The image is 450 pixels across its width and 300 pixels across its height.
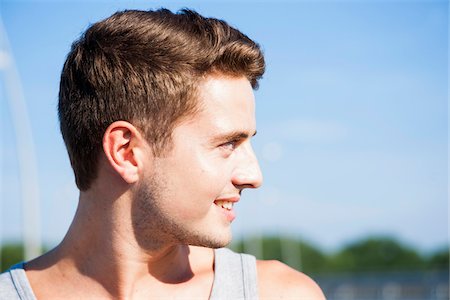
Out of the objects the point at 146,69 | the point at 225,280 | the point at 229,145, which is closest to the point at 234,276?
the point at 225,280

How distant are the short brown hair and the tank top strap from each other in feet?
2.07

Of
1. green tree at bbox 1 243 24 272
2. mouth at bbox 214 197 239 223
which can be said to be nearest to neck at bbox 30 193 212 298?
mouth at bbox 214 197 239 223

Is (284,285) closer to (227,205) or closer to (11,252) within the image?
(227,205)

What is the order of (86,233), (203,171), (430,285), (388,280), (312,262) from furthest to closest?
(312,262) < (388,280) < (430,285) < (86,233) < (203,171)

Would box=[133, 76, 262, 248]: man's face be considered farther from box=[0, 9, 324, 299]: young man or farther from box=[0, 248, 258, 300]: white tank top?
box=[0, 248, 258, 300]: white tank top

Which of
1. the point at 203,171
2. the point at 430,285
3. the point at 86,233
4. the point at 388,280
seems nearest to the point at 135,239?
the point at 86,233

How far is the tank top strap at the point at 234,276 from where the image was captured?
326 centimetres

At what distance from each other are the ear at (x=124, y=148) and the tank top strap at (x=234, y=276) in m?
0.57

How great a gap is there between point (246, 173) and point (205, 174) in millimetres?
174

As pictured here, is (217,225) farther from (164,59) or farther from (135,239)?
(164,59)

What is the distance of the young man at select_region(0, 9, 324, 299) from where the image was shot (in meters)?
3.09

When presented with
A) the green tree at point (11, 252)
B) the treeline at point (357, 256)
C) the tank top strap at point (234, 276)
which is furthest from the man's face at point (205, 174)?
the green tree at point (11, 252)

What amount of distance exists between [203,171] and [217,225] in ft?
0.76

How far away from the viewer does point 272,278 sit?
3352 mm
